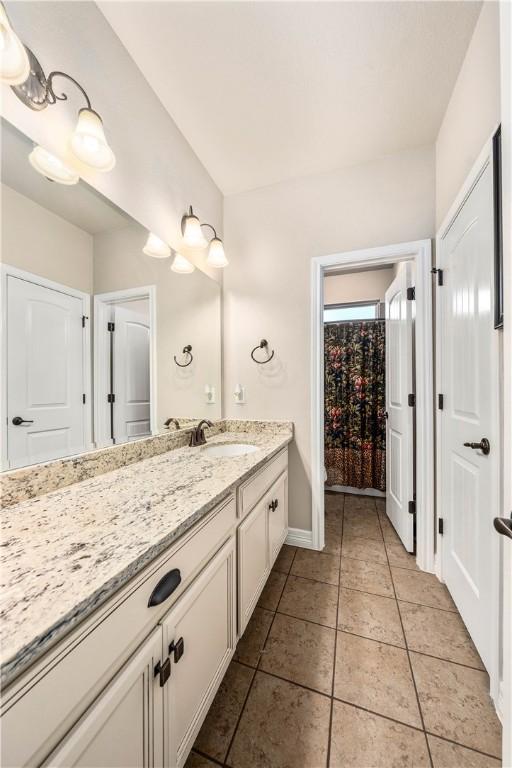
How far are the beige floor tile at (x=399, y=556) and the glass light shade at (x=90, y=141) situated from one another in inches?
103

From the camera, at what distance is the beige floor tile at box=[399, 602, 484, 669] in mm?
1237

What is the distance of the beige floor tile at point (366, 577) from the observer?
1.63 metres

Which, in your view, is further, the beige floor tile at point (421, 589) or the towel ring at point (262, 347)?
the towel ring at point (262, 347)

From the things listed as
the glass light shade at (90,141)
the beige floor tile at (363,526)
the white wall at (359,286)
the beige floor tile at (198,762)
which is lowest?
the beige floor tile at (198,762)

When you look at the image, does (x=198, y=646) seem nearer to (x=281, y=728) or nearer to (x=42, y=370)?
(x=281, y=728)

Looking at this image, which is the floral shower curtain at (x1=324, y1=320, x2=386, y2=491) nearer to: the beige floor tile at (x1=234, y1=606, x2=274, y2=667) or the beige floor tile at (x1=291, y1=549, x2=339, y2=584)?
the beige floor tile at (x1=291, y1=549, x2=339, y2=584)

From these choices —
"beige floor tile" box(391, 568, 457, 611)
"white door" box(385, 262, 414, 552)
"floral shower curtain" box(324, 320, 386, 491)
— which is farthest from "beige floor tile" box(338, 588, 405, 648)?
"floral shower curtain" box(324, 320, 386, 491)

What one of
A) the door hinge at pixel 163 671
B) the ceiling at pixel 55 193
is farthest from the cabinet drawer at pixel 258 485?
the ceiling at pixel 55 193

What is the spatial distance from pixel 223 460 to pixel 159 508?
1.78 ft

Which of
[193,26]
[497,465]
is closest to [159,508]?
[497,465]

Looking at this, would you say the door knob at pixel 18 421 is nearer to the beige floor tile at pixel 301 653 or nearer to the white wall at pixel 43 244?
the white wall at pixel 43 244

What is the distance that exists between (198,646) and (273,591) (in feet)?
2.96

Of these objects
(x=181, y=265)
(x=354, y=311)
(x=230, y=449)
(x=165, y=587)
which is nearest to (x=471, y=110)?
(x=181, y=265)

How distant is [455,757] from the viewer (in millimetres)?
907
